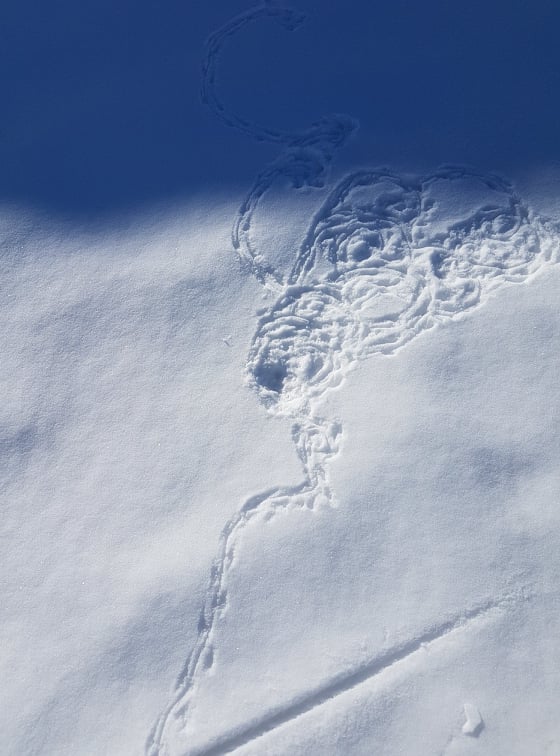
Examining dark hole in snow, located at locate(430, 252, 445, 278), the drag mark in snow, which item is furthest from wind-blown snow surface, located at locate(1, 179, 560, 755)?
dark hole in snow, located at locate(430, 252, 445, 278)

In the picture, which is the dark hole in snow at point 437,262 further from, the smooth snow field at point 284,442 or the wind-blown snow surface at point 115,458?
the wind-blown snow surface at point 115,458

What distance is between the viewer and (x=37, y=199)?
1.81 metres

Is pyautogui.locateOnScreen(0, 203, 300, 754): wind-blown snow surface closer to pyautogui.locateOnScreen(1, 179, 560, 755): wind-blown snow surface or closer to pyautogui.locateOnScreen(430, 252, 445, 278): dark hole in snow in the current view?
pyautogui.locateOnScreen(1, 179, 560, 755): wind-blown snow surface

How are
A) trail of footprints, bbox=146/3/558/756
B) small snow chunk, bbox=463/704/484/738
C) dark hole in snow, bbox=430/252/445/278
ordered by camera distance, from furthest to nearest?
dark hole in snow, bbox=430/252/445/278
trail of footprints, bbox=146/3/558/756
small snow chunk, bbox=463/704/484/738

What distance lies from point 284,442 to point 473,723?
0.62 metres

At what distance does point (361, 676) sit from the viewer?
1.26m

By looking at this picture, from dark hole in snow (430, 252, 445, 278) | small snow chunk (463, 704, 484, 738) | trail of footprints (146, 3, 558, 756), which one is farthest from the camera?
dark hole in snow (430, 252, 445, 278)

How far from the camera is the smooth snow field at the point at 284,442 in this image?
1.26 metres

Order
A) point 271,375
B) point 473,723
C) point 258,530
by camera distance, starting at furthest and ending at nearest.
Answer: point 271,375 → point 258,530 → point 473,723

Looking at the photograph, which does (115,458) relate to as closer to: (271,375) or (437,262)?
(271,375)

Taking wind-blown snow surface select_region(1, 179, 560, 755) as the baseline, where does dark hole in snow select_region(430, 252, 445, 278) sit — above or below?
above

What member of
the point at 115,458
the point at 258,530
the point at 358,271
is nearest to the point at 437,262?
the point at 358,271

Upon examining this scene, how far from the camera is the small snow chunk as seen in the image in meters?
1.21

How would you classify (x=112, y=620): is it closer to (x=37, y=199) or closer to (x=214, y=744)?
(x=214, y=744)
